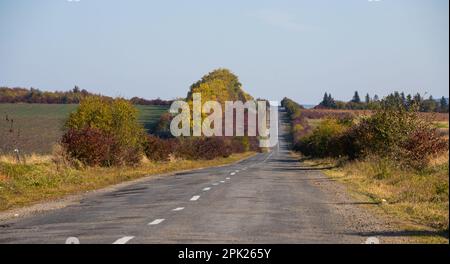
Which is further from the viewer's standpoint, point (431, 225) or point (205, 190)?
point (205, 190)

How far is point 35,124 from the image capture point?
69.8 meters

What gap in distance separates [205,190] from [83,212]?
7.45 meters

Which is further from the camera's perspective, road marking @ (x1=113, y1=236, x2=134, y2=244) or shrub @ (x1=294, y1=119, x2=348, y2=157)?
shrub @ (x1=294, y1=119, x2=348, y2=157)

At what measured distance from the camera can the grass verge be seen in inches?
562

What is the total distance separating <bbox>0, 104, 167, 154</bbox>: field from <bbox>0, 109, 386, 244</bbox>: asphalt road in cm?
1855

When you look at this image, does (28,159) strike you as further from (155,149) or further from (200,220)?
(200,220)

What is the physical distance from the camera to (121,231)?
1316cm

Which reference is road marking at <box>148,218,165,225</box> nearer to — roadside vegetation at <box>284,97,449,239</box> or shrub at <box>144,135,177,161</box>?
roadside vegetation at <box>284,97,449,239</box>

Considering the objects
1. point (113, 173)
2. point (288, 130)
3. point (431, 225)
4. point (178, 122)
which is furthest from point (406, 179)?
point (288, 130)

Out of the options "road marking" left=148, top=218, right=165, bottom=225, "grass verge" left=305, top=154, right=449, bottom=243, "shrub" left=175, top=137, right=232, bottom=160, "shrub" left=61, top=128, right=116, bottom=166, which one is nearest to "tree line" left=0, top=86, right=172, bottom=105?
"shrub" left=175, top=137, right=232, bottom=160

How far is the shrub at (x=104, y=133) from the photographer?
126 ft

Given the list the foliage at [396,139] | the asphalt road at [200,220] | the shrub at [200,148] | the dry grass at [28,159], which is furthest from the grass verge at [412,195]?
the shrub at [200,148]

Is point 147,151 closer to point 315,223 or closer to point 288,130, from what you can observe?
point 315,223
